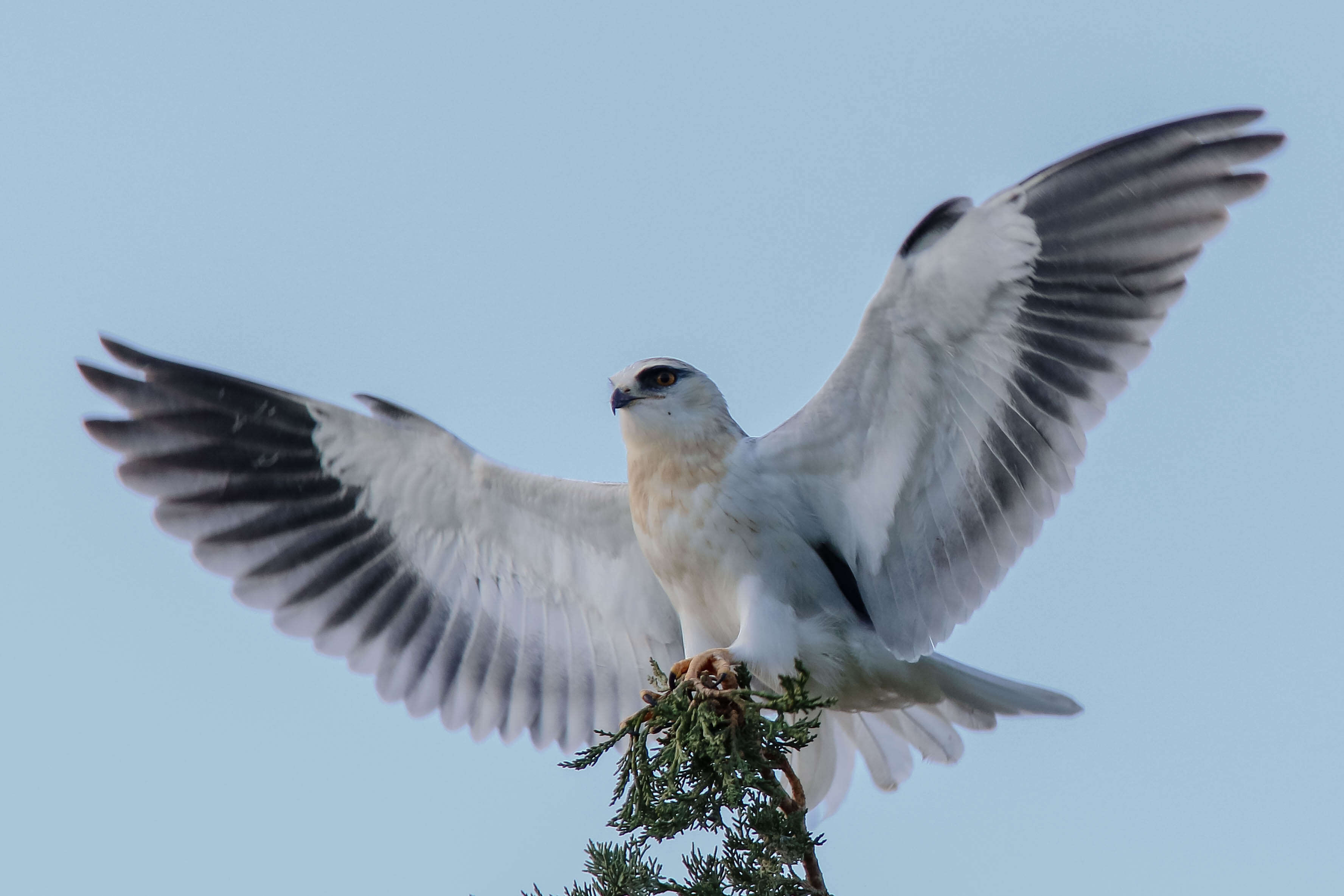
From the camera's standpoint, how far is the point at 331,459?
632 cm

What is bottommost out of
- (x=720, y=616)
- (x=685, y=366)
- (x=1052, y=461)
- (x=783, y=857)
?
(x=783, y=857)

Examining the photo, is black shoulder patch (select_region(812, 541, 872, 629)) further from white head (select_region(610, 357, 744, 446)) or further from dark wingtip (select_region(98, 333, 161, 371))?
dark wingtip (select_region(98, 333, 161, 371))

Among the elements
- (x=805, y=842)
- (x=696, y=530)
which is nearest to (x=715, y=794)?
(x=805, y=842)

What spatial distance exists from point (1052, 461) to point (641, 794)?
84.5 inches

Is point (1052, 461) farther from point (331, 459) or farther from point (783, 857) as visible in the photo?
point (331, 459)

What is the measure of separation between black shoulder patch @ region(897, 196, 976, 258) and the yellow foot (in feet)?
5.19

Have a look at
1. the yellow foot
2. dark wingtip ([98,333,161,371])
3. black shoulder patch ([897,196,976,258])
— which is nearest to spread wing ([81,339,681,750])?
dark wingtip ([98,333,161,371])

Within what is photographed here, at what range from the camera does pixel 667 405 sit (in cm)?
546

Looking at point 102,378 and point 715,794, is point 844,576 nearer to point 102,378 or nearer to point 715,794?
point 715,794

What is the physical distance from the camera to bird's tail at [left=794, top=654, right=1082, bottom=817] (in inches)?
221

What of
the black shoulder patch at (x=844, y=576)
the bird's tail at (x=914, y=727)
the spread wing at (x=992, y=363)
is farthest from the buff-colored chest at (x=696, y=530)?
the bird's tail at (x=914, y=727)

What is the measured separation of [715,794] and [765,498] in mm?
1522

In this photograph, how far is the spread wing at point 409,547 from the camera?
20.0 ft

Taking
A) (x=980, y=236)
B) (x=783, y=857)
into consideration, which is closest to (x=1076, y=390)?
(x=980, y=236)
